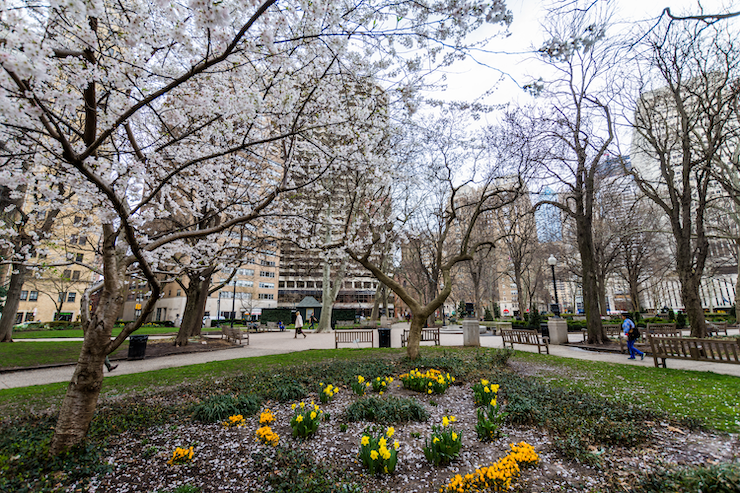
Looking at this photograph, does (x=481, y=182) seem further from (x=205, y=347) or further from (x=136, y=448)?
(x=205, y=347)

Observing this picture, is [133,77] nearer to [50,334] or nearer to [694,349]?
[694,349]

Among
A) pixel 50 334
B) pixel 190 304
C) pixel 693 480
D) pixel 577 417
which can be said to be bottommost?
pixel 50 334

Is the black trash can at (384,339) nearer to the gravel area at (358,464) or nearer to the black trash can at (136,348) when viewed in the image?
the black trash can at (136,348)

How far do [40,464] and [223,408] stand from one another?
78.8 inches

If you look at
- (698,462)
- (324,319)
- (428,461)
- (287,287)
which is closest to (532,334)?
(698,462)

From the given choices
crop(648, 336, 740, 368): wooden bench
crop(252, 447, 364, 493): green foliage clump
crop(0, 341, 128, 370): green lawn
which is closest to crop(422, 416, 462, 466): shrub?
crop(252, 447, 364, 493): green foliage clump

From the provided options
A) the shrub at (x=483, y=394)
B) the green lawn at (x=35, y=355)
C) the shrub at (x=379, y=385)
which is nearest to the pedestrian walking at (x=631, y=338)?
the shrub at (x=483, y=394)

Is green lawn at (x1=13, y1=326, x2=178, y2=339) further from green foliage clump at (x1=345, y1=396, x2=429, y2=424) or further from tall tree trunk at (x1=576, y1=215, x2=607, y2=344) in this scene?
tall tree trunk at (x1=576, y1=215, x2=607, y2=344)

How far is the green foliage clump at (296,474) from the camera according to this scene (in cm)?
304

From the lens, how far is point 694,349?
27.1ft

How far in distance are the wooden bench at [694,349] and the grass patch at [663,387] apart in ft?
1.52

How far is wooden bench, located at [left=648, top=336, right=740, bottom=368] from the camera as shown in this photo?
768 centimetres

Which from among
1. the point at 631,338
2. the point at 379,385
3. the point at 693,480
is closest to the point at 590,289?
the point at 631,338

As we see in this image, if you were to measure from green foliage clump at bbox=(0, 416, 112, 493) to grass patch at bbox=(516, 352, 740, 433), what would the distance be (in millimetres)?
7473
